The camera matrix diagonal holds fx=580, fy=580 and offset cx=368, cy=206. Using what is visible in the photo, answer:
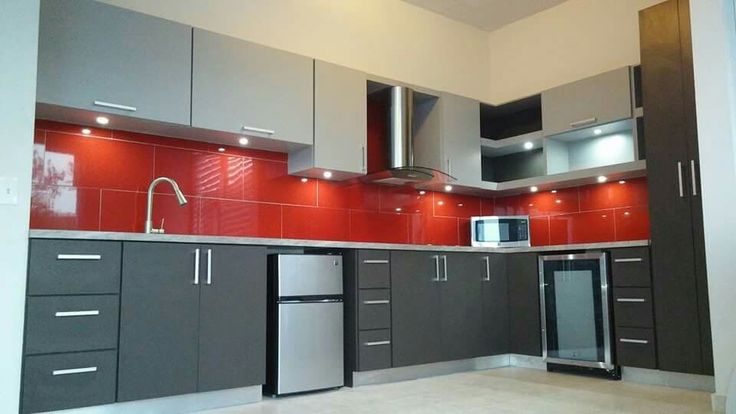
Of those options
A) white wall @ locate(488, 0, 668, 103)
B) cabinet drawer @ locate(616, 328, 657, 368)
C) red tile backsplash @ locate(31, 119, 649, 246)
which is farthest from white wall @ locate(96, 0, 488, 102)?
cabinet drawer @ locate(616, 328, 657, 368)

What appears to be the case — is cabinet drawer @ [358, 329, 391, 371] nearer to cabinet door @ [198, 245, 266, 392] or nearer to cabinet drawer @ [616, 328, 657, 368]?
cabinet door @ [198, 245, 266, 392]

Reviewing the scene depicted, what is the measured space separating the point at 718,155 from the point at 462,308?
1.95 m

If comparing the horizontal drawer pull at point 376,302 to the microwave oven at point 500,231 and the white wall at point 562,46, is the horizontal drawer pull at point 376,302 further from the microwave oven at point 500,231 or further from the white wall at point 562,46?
the white wall at point 562,46

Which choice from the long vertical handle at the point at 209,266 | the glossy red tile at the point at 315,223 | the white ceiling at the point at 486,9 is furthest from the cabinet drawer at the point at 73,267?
the white ceiling at the point at 486,9

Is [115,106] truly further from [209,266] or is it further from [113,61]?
[209,266]

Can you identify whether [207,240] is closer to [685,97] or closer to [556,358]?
[556,358]

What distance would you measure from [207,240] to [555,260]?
2.56 meters

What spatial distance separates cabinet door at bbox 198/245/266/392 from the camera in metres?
3.09

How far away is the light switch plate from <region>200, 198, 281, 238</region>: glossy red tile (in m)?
1.29

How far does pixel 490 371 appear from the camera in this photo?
4324mm

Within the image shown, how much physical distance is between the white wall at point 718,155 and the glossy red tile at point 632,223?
3.82 feet

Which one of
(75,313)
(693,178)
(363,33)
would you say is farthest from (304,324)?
(693,178)

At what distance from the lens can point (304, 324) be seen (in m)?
3.47

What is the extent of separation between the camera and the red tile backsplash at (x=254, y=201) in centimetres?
327
